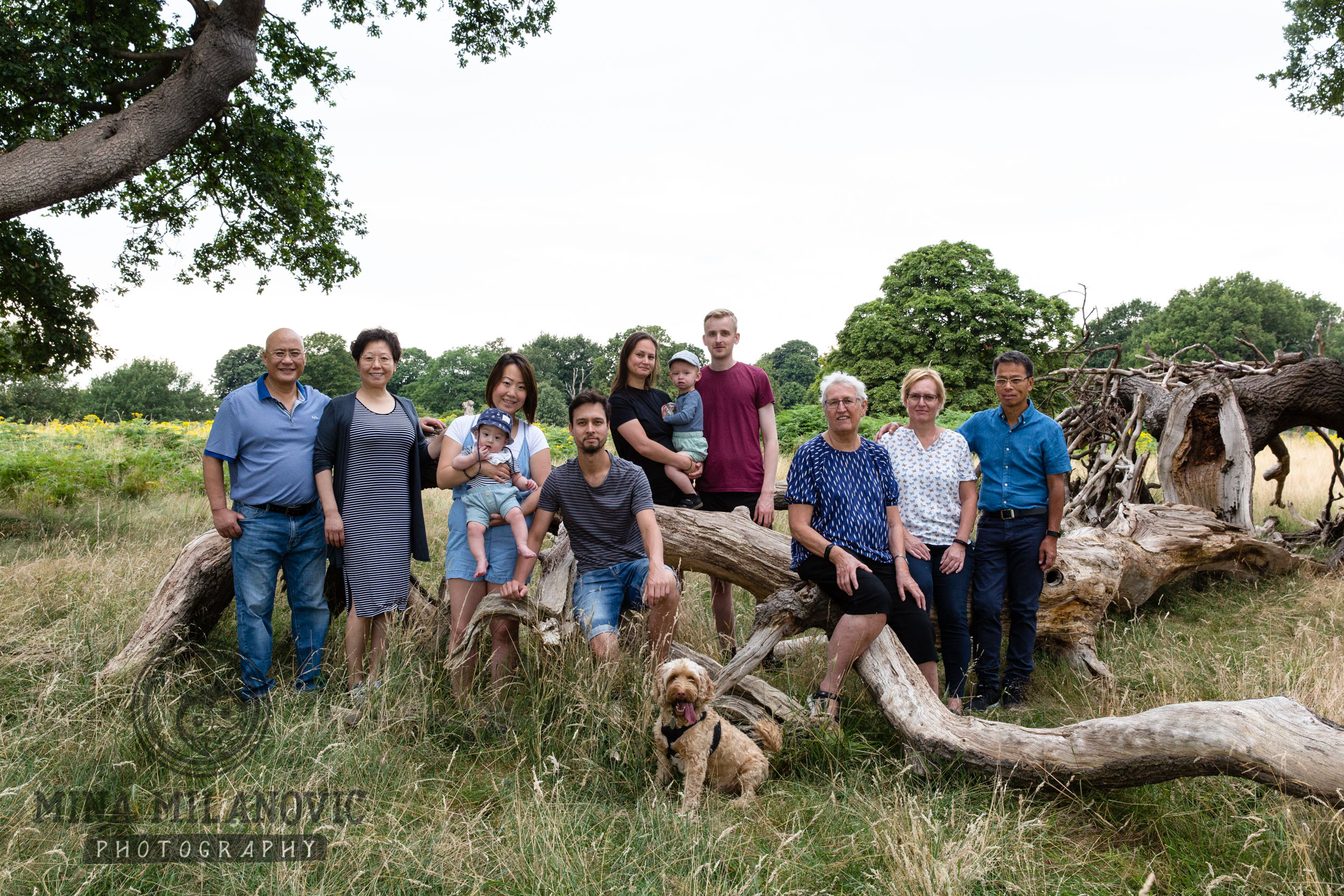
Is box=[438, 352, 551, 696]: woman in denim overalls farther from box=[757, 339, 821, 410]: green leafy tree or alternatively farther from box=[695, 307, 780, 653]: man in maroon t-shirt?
box=[757, 339, 821, 410]: green leafy tree

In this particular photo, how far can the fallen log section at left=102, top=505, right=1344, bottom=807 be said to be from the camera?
3.03 meters

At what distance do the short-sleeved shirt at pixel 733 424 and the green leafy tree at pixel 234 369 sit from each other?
65.4 meters

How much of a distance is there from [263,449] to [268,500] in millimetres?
310

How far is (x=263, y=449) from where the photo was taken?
4531 mm

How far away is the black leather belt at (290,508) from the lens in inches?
179

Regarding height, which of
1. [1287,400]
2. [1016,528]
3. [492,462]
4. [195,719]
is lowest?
[195,719]

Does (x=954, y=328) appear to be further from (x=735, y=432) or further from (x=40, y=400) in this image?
(x=40, y=400)

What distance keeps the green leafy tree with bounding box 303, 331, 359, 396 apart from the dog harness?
50.4m

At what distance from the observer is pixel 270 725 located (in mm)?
3754

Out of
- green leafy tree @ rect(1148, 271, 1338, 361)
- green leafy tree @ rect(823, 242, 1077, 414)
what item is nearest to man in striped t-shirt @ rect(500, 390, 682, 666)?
green leafy tree @ rect(823, 242, 1077, 414)

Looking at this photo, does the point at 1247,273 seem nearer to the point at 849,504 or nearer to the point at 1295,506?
the point at 1295,506

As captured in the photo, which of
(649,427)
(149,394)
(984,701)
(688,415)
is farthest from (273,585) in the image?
(149,394)

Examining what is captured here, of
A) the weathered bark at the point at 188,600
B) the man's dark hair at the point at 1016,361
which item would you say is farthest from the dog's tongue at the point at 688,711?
the weathered bark at the point at 188,600

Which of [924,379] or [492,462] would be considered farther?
[924,379]
